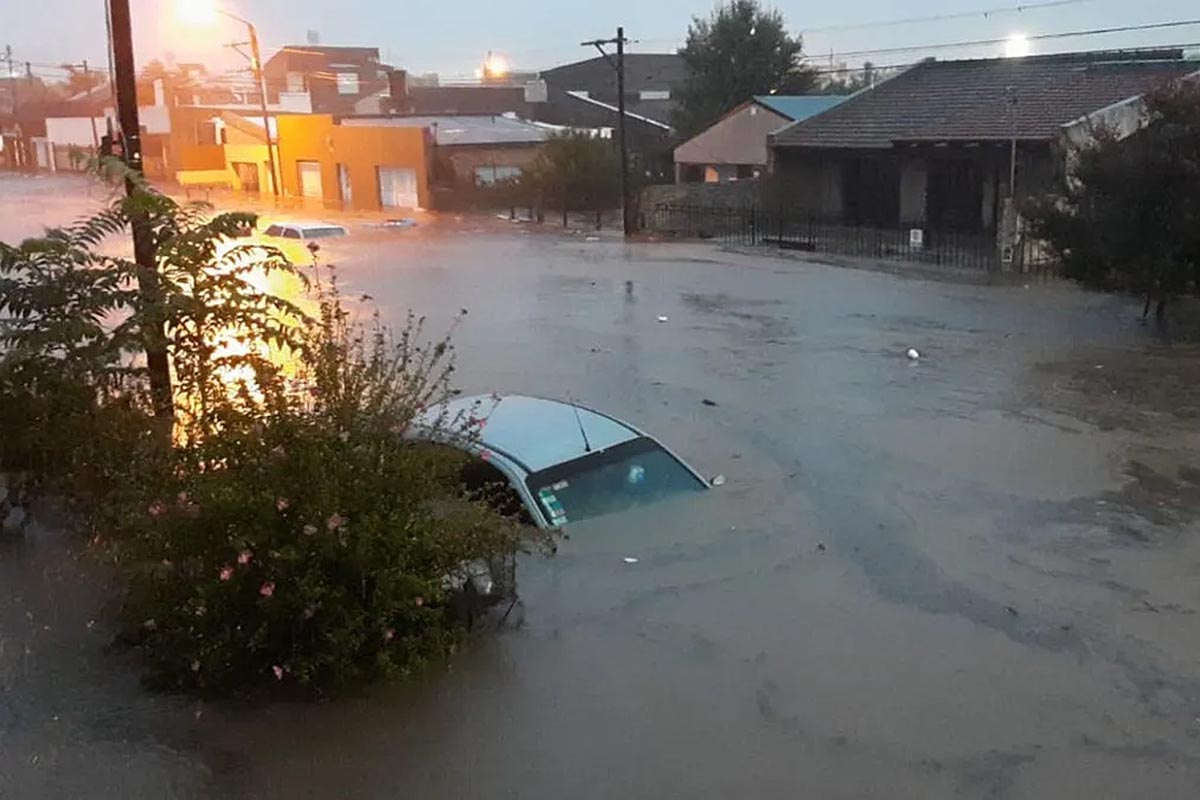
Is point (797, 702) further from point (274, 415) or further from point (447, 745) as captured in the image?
point (274, 415)

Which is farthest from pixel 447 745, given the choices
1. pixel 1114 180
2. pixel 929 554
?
pixel 1114 180

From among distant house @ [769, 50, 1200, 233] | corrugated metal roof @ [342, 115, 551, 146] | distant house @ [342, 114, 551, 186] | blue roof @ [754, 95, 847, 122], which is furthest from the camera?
corrugated metal roof @ [342, 115, 551, 146]

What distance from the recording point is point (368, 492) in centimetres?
753

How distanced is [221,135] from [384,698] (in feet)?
208

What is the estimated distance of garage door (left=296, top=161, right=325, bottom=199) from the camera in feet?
192

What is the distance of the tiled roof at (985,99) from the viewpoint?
3008cm

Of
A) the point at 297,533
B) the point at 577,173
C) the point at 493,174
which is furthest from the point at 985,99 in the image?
the point at 297,533

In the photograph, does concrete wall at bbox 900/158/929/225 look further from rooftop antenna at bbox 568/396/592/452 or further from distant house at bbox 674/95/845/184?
rooftop antenna at bbox 568/396/592/452

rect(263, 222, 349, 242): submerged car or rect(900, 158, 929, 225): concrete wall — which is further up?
rect(900, 158, 929, 225): concrete wall

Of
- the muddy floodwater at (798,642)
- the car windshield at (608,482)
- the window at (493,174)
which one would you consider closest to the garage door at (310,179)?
the window at (493,174)

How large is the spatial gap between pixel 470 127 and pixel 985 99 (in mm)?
26710

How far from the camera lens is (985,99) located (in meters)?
33.1

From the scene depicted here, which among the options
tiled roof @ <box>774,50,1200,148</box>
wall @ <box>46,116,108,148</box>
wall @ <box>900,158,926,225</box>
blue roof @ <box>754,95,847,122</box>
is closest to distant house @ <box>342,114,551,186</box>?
blue roof @ <box>754,95,847,122</box>

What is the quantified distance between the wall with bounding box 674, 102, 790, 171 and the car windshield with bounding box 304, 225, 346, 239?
11620mm
